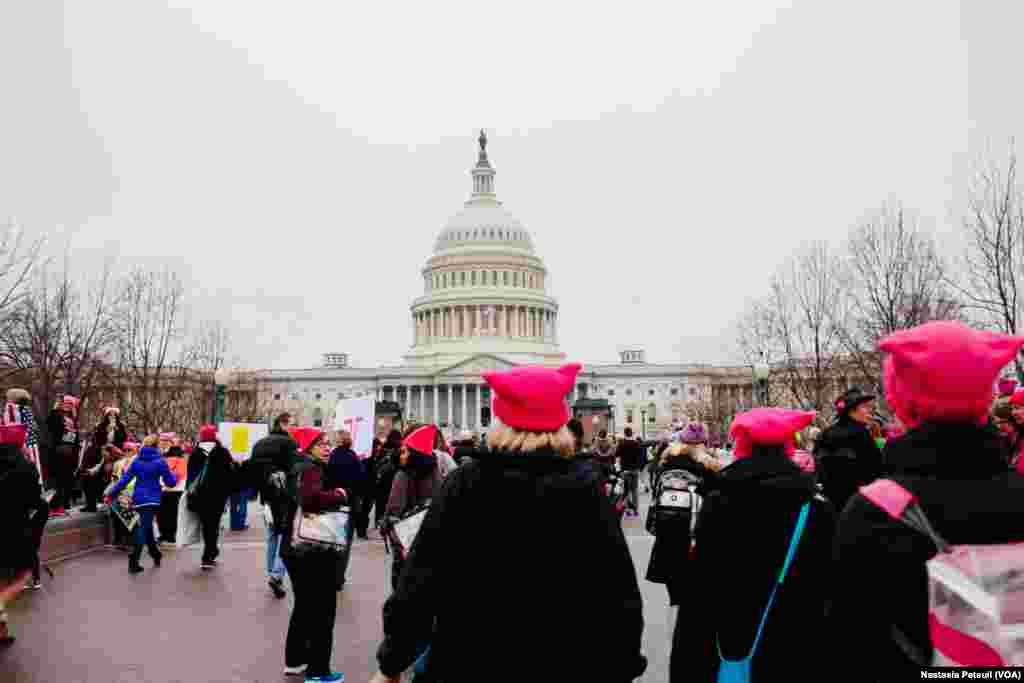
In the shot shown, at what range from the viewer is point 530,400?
4.14 m

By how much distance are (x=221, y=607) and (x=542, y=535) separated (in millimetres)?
8682

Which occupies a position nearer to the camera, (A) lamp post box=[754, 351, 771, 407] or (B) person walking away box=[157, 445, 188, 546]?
(B) person walking away box=[157, 445, 188, 546]

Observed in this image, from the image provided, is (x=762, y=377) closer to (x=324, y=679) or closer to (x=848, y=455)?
(x=848, y=455)

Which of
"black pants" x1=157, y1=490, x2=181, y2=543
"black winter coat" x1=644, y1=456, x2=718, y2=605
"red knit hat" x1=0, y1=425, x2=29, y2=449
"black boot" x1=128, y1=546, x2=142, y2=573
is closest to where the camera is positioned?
"black winter coat" x1=644, y1=456, x2=718, y2=605

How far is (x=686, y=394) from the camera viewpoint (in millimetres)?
120000

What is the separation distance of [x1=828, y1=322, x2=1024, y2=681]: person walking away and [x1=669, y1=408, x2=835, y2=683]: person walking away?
5.12 ft

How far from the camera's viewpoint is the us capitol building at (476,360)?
384 ft

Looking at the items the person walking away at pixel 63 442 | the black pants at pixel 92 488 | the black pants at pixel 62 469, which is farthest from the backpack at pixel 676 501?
the black pants at pixel 92 488

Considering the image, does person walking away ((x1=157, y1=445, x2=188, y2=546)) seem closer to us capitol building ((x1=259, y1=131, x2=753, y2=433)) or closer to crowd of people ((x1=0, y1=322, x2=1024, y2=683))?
crowd of people ((x1=0, y1=322, x2=1024, y2=683))

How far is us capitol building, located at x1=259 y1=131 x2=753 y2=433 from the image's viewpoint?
11719cm

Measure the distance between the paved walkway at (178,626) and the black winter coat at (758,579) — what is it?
3612 millimetres

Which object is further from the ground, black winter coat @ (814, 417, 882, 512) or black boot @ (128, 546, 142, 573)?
black winter coat @ (814, 417, 882, 512)

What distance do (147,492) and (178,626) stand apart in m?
4.96

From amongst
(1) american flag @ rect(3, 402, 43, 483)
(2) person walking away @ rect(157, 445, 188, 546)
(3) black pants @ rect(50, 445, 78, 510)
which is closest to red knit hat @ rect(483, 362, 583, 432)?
(1) american flag @ rect(3, 402, 43, 483)
